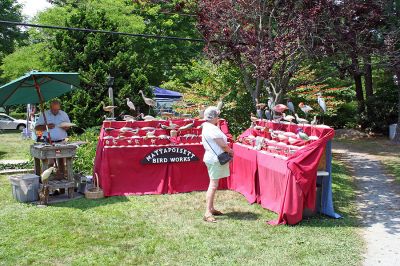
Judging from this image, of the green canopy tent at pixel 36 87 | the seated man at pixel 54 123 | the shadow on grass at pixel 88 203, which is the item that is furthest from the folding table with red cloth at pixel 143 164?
→ the green canopy tent at pixel 36 87

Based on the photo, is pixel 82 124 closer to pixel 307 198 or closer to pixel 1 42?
pixel 307 198

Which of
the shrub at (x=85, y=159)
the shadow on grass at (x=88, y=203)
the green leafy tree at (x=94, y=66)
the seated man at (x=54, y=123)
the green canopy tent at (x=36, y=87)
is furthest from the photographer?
the green leafy tree at (x=94, y=66)

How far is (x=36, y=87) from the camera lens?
7.75 m

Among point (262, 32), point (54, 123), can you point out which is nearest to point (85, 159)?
point (54, 123)

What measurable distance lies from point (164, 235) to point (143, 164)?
246cm

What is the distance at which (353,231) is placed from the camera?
6055mm

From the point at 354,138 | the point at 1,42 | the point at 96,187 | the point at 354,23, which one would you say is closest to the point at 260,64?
the point at 354,23

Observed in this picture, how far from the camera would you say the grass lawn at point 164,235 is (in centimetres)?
509

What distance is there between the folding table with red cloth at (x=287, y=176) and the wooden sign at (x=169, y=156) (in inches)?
38.6

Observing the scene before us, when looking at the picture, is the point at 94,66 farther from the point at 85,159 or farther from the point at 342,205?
the point at 342,205

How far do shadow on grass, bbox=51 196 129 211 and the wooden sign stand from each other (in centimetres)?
83

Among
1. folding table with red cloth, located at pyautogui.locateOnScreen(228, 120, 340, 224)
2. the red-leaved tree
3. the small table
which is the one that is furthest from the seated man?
the red-leaved tree

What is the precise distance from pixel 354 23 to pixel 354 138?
1034 cm

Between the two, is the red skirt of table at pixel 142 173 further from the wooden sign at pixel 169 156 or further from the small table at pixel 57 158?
the small table at pixel 57 158
